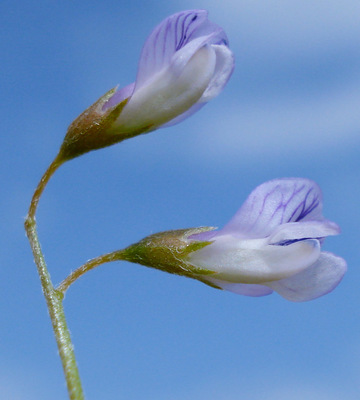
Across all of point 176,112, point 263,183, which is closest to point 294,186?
point 263,183

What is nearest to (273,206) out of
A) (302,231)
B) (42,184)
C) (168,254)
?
(302,231)

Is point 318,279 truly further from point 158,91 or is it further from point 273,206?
point 158,91

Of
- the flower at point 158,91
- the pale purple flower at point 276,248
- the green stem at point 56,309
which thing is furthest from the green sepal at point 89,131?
the pale purple flower at point 276,248

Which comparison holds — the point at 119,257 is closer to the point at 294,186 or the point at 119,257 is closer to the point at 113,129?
the point at 113,129

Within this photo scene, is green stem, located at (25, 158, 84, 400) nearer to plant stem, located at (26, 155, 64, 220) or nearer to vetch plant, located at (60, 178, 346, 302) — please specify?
plant stem, located at (26, 155, 64, 220)

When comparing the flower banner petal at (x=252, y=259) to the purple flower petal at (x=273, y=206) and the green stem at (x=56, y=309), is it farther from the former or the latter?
the green stem at (x=56, y=309)

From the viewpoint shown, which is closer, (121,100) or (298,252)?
(298,252)
